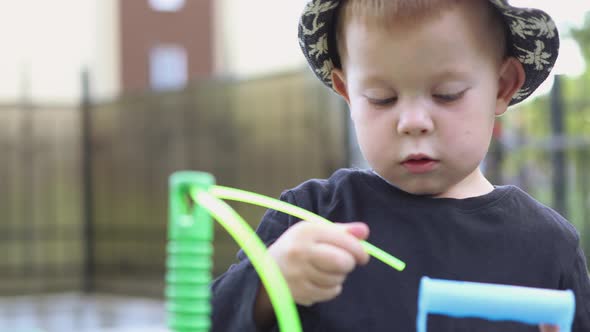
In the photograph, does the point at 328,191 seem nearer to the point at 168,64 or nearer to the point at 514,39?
the point at 514,39

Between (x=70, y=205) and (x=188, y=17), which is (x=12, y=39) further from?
(x=70, y=205)

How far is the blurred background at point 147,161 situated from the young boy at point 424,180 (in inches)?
167

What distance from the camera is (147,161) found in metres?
8.18

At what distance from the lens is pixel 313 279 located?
2.89 feet

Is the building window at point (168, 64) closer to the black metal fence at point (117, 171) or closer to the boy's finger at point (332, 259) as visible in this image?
the black metal fence at point (117, 171)

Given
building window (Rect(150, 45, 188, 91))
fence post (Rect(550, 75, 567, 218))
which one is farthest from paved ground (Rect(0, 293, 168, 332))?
building window (Rect(150, 45, 188, 91))

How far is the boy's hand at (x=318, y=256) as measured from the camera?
0.84 metres

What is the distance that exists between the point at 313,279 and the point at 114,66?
16575 millimetres

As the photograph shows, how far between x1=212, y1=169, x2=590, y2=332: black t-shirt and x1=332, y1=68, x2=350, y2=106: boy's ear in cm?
14

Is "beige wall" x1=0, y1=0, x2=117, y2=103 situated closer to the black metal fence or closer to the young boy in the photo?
the black metal fence

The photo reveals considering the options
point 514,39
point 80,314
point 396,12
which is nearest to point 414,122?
point 396,12

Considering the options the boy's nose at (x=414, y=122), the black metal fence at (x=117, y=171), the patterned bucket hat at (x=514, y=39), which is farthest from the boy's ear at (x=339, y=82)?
the black metal fence at (x=117, y=171)

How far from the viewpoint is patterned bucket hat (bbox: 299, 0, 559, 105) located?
120 centimetres

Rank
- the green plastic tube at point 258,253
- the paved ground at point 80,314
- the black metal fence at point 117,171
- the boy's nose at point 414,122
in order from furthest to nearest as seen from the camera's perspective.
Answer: the black metal fence at point 117,171, the paved ground at point 80,314, the boy's nose at point 414,122, the green plastic tube at point 258,253
